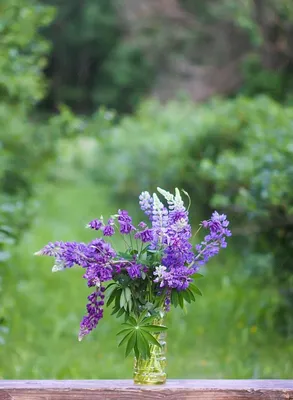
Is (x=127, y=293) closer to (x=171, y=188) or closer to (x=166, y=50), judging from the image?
(x=171, y=188)

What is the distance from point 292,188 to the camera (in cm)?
578

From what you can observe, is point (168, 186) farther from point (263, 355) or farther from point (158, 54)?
point (158, 54)

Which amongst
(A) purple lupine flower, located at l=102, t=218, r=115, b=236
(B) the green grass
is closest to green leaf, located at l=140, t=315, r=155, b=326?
(A) purple lupine flower, located at l=102, t=218, r=115, b=236

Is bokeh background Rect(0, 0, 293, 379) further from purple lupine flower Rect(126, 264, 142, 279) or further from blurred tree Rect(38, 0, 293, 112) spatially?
purple lupine flower Rect(126, 264, 142, 279)

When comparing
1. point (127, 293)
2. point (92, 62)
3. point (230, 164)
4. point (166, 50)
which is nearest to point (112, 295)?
point (127, 293)

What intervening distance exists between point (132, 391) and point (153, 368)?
0.15 meters

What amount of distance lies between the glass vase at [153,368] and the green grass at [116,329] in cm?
223

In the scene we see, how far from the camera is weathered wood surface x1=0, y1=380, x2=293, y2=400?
2799 millimetres

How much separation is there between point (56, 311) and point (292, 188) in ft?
10.8

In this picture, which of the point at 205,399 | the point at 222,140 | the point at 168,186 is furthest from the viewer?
the point at 168,186

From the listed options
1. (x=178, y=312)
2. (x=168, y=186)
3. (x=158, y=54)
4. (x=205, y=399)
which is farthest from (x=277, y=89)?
(x=158, y=54)

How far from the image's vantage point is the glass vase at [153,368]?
2.92 meters

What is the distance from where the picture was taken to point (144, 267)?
291 centimetres

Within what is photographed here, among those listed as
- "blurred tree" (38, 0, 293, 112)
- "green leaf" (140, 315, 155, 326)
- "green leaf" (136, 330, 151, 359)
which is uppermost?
"blurred tree" (38, 0, 293, 112)
